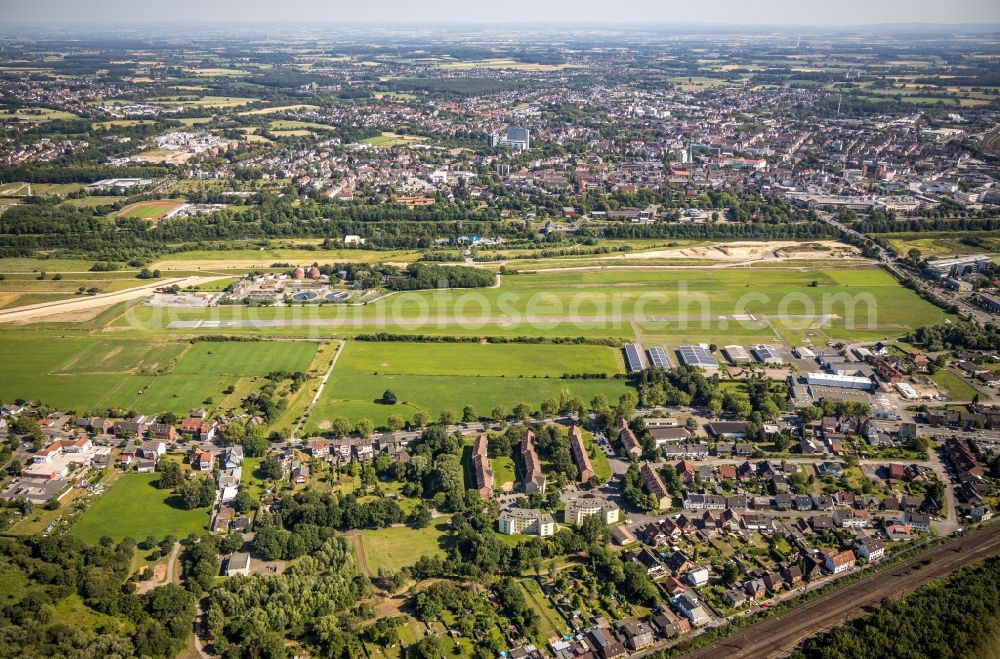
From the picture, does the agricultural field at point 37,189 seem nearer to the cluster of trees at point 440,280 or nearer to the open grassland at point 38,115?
the open grassland at point 38,115

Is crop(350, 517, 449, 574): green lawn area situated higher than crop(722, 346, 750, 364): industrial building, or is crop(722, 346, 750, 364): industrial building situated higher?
crop(722, 346, 750, 364): industrial building

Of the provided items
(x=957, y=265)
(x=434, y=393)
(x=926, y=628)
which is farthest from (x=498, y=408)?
(x=957, y=265)

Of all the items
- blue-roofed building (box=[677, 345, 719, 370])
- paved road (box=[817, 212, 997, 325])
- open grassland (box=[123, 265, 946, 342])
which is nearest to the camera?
blue-roofed building (box=[677, 345, 719, 370])

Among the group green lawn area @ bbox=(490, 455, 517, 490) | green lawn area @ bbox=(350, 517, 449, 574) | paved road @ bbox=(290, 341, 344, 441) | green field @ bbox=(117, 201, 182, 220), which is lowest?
green lawn area @ bbox=(350, 517, 449, 574)

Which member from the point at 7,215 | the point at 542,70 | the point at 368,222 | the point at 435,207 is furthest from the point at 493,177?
the point at 542,70

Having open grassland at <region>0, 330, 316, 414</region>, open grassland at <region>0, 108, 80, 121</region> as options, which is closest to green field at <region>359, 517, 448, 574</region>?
open grassland at <region>0, 330, 316, 414</region>

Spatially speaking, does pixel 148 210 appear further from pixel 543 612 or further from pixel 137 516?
pixel 543 612

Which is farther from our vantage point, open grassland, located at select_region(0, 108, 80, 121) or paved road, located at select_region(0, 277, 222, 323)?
open grassland, located at select_region(0, 108, 80, 121)

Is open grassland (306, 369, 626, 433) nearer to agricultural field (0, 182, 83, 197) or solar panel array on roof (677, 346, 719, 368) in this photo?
solar panel array on roof (677, 346, 719, 368)

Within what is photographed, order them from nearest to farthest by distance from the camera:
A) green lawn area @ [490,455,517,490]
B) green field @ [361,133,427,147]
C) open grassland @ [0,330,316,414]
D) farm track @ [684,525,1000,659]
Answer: farm track @ [684,525,1000,659], green lawn area @ [490,455,517,490], open grassland @ [0,330,316,414], green field @ [361,133,427,147]
